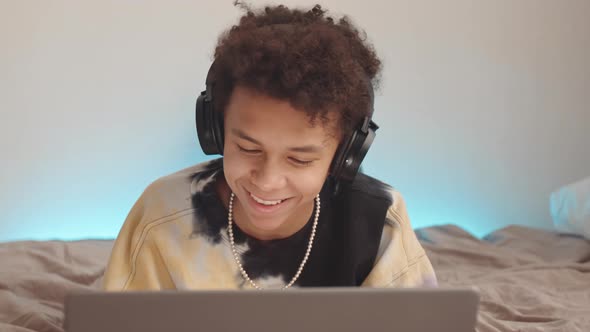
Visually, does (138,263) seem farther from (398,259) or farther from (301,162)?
(398,259)

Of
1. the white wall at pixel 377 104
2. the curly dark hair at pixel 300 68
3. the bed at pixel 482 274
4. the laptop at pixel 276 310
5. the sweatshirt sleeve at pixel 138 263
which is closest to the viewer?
the laptop at pixel 276 310

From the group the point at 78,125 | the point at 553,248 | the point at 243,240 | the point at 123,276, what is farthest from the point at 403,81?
the point at 123,276

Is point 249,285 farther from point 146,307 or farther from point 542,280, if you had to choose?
point 542,280

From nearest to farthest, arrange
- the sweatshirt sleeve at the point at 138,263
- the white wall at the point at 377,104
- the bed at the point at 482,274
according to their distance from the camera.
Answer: the sweatshirt sleeve at the point at 138,263 → the bed at the point at 482,274 → the white wall at the point at 377,104

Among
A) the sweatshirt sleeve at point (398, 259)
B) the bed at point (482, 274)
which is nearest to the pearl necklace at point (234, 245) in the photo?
the sweatshirt sleeve at point (398, 259)

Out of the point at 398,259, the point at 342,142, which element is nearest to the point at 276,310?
the point at 342,142

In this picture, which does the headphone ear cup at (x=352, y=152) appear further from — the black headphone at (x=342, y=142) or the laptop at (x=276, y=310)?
the laptop at (x=276, y=310)

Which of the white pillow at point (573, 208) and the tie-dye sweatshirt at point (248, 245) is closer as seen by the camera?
the tie-dye sweatshirt at point (248, 245)

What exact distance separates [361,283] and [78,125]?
1212 mm

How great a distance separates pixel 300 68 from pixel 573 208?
1.51m

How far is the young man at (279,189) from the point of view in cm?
94

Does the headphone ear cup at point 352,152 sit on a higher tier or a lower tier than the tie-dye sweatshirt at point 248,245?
higher

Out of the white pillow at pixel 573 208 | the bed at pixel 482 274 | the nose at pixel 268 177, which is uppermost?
the nose at pixel 268 177

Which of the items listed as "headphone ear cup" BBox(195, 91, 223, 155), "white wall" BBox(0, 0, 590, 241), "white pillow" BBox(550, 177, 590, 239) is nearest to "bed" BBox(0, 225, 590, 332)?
"white pillow" BBox(550, 177, 590, 239)
